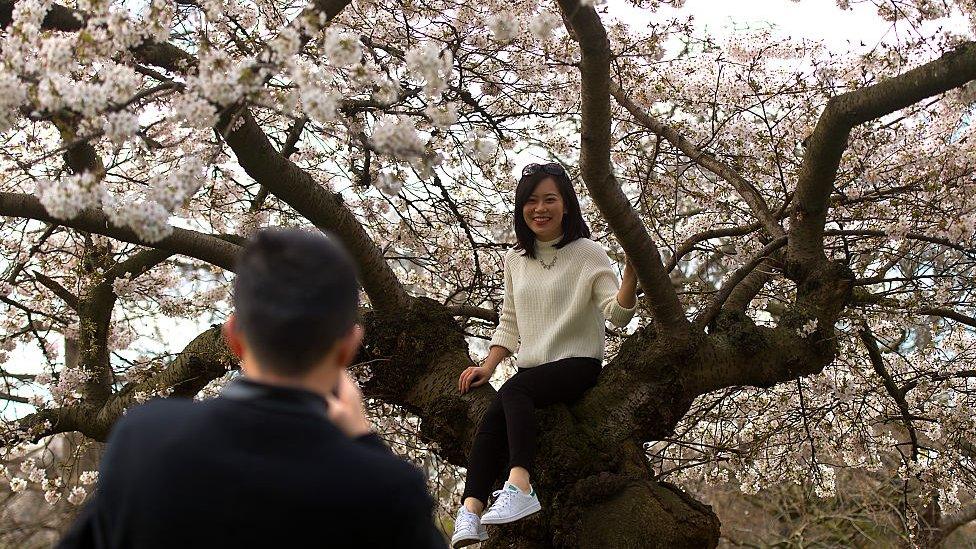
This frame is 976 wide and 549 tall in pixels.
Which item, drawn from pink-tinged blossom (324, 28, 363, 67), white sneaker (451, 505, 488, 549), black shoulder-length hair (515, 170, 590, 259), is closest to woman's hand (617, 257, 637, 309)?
black shoulder-length hair (515, 170, 590, 259)

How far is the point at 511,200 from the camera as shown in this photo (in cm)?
515

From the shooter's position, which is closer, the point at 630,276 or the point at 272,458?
the point at 272,458

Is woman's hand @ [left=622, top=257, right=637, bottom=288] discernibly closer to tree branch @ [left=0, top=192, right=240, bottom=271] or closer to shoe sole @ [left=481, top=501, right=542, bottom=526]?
shoe sole @ [left=481, top=501, right=542, bottom=526]

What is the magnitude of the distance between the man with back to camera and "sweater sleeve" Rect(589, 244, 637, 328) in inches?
83.3

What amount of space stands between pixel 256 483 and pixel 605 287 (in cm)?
246

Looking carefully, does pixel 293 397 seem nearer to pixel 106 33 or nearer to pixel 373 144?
pixel 373 144

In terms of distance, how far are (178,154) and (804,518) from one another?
597cm

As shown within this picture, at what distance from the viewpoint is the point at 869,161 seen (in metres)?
4.34

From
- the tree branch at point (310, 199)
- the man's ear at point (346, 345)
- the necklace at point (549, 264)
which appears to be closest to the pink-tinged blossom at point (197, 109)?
the tree branch at point (310, 199)

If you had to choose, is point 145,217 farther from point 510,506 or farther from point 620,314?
point 620,314

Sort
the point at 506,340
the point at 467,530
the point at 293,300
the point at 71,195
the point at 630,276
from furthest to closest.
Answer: the point at 506,340 → the point at 630,276 → the point at 467,530 → the point at 71,195 → the point at 293,300

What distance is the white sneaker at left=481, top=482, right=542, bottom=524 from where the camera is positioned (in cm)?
286

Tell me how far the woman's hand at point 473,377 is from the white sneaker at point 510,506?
2.27 ft

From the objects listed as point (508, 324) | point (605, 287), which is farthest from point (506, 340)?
point (605, 287)
